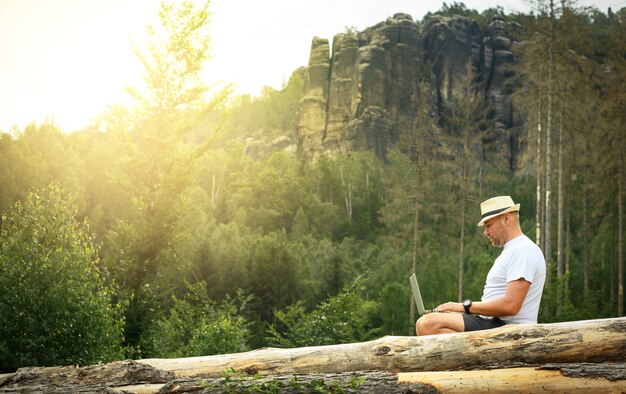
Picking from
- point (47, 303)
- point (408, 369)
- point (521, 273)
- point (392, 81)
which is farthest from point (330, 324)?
point (392, 81)

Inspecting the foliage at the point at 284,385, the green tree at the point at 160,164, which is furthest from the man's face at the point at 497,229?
the green tree at the point at 160,164

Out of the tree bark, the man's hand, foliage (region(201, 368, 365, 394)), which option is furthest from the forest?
the man's hand

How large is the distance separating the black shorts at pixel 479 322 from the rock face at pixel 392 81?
7639cm

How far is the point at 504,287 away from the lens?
237 inches

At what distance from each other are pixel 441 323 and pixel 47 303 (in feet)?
37.1

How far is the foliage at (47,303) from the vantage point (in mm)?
14109

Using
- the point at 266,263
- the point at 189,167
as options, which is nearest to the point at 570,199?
the point at 266,263

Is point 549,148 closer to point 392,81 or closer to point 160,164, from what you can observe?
point 160,164

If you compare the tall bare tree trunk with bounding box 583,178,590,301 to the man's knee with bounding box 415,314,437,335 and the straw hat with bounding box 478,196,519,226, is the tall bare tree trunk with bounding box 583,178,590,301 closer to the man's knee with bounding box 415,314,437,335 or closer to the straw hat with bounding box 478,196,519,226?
the straw hat with bounding box 478,196,519,226

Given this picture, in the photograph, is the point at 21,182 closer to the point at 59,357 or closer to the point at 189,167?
the point at 189,167

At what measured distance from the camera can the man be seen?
18.9 ft

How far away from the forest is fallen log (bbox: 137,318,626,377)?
9.53 meters

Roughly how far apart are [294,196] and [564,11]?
44769 mm

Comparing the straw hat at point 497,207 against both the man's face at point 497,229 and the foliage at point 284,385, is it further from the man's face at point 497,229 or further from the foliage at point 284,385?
the foliage at point 284,385
